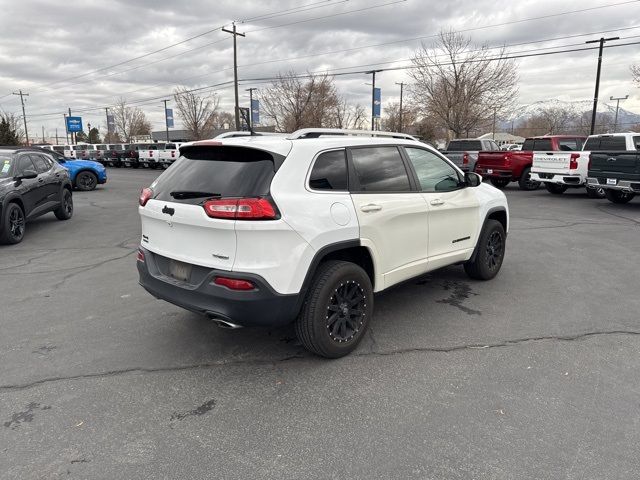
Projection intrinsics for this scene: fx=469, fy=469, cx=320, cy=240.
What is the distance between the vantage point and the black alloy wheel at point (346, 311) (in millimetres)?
3730

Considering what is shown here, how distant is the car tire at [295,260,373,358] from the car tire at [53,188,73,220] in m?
9.20

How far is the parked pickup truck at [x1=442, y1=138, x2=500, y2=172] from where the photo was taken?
19.7 metres

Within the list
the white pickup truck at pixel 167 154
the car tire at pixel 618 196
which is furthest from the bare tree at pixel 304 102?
the car tire at pixel 618 196

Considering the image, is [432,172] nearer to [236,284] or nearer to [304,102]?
[236,284]

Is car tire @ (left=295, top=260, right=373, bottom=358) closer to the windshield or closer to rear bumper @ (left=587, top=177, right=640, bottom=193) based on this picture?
the windshield

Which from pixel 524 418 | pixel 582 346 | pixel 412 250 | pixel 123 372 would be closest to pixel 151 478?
pixel 123 372

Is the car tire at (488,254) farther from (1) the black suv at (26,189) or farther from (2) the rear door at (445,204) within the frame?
(1) the black suv at (26,189)

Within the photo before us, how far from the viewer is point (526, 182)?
17.8m

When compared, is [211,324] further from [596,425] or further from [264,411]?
[596,425]

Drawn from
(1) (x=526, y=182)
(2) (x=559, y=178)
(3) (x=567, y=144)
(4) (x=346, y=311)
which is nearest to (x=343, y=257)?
(4) (x=346, y=311)

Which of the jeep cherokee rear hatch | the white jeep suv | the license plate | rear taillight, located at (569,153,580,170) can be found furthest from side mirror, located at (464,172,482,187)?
rear taillight, located at (569,153,580,170)

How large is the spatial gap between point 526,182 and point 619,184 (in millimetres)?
5890

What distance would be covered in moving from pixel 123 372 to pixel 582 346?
3.81 metres

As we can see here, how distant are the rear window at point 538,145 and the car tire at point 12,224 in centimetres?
1560
